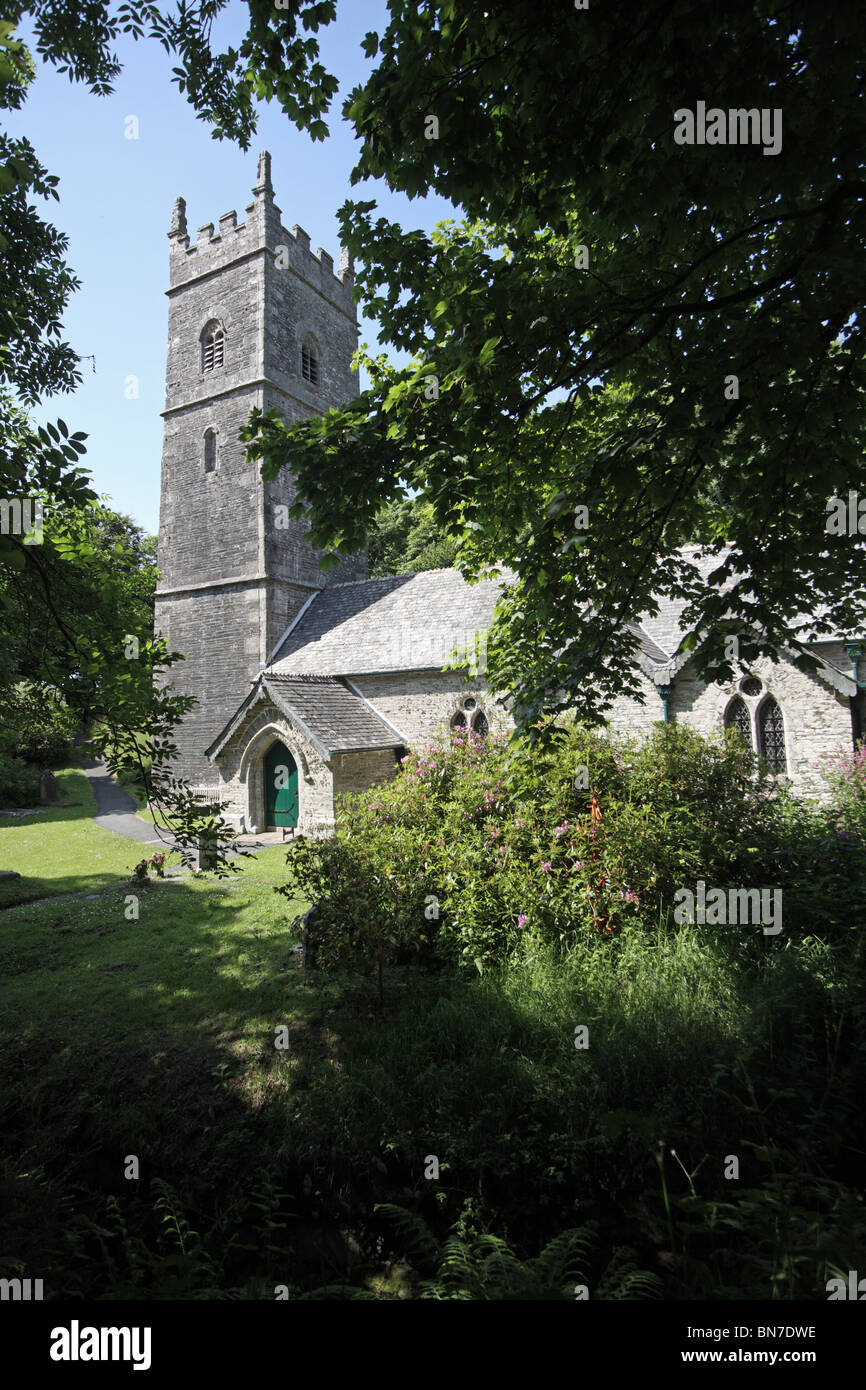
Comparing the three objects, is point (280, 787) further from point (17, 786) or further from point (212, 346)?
point (212, 346)

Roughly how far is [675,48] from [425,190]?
59.0 inches

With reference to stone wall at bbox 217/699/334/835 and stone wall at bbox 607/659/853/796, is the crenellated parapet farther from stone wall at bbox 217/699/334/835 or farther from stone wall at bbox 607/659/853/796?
stone wall at bbox 607/659/853/796

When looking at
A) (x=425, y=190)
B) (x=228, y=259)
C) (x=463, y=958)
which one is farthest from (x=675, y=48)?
(x=228, y=259)

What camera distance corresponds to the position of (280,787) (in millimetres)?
18984

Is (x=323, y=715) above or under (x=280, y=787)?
above

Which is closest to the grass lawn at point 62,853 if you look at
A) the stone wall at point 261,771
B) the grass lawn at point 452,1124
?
the stone wall at point 261,771

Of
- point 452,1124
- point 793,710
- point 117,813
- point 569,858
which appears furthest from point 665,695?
point 117,813

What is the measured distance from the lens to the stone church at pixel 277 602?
702 inches

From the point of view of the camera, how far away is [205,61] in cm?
564

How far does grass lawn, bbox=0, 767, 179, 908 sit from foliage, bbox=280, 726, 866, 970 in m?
9.17

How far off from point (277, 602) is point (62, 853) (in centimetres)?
1024

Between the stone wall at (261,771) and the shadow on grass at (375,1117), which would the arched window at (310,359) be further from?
the shadow on grass at (375,1117)

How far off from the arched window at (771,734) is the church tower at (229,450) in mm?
15225

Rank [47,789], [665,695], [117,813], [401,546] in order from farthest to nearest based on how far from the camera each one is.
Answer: [401,546]
[47,789]
[117,813]
[665,695]
